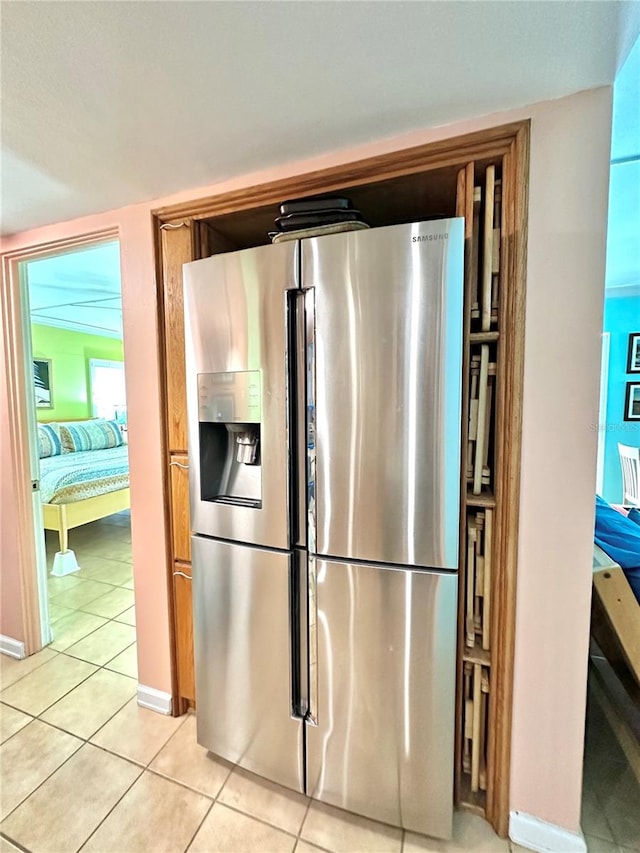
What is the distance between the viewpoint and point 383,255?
1.00 meters

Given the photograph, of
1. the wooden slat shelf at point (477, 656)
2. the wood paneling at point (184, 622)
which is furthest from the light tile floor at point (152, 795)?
the wooden slat shelf at point (477, 656)

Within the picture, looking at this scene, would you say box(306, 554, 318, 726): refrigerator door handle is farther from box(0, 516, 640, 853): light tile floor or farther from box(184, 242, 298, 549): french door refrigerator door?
box(0, 516, 640, 853): light tile floor

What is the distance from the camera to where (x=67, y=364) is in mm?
5113

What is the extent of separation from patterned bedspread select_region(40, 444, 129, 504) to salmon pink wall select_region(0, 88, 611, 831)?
3.27 m

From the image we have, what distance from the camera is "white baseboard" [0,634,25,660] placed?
2.01m

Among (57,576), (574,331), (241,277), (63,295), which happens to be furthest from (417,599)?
(63,295)

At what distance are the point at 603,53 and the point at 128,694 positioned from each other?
9.28 feet

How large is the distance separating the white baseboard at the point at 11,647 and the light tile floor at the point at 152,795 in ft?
0.61

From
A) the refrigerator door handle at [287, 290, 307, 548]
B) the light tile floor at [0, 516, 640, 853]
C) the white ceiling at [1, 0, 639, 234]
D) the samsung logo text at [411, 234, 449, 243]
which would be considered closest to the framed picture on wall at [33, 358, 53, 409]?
the light tile floor at [0, 516, 640, 853]

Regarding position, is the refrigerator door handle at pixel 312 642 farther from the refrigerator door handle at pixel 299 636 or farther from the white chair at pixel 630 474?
the white chair at pixel 630 474

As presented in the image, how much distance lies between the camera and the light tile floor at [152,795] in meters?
1.13

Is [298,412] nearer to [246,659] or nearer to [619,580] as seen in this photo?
[246,659]

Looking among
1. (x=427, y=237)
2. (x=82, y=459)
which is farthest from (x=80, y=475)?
(x=427, y=237)

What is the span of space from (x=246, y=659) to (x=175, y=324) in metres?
1.29
